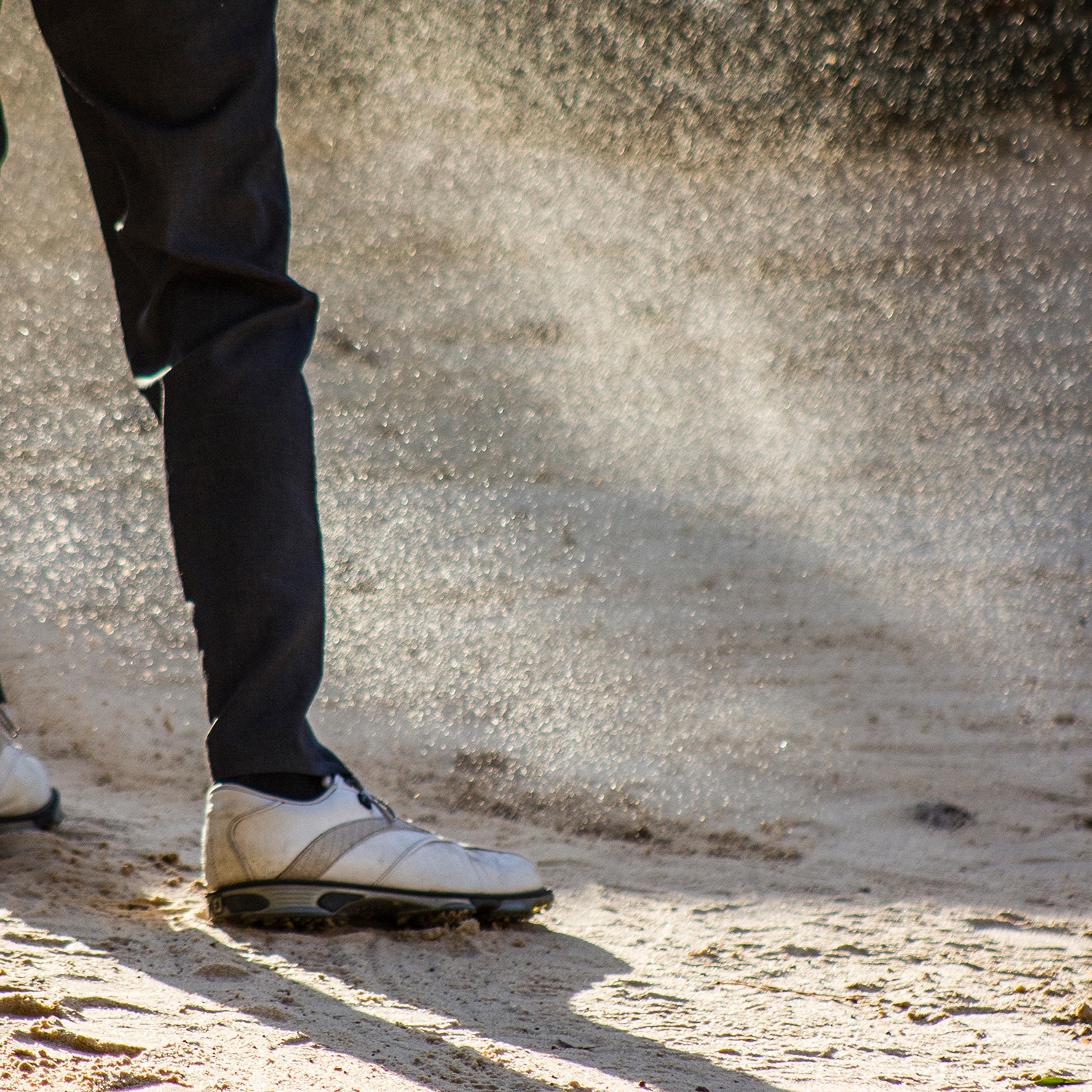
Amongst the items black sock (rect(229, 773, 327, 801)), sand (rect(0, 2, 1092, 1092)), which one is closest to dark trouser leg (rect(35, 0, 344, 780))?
black sock (rect(229, 773, 327, 801))

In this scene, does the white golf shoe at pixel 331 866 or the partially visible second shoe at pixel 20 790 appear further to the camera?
the partially visible second shoe at pixel 20 790

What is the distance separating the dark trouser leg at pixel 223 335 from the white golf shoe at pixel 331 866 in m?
0.04

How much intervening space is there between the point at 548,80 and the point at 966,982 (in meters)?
4.09

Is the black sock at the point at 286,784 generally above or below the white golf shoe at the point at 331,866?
above

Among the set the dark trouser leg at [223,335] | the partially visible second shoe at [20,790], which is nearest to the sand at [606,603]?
the partially visible second shoe at [20,790]

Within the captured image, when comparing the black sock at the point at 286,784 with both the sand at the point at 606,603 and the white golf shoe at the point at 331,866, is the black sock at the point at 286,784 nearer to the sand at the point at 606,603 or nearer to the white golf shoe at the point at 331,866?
the white golf shoe at the point at 331,866

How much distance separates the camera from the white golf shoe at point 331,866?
1.07 m

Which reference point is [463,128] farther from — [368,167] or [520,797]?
[520,797]

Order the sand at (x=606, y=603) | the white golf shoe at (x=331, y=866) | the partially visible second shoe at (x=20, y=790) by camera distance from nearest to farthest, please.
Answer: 1. the sand at (x=606, y=603)
2. the white golf shoe at (x=331, y=866)
3. the partially visible second shoe at (x=20, y=790)

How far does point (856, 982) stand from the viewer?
1069 mm

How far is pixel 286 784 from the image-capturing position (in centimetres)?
110

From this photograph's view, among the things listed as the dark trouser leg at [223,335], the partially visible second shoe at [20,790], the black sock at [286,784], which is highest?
the dark trouser leg at [223,335]

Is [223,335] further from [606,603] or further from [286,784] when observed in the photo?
Answer: [606,603]

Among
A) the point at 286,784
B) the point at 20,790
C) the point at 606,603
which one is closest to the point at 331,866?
the point at 286,784
